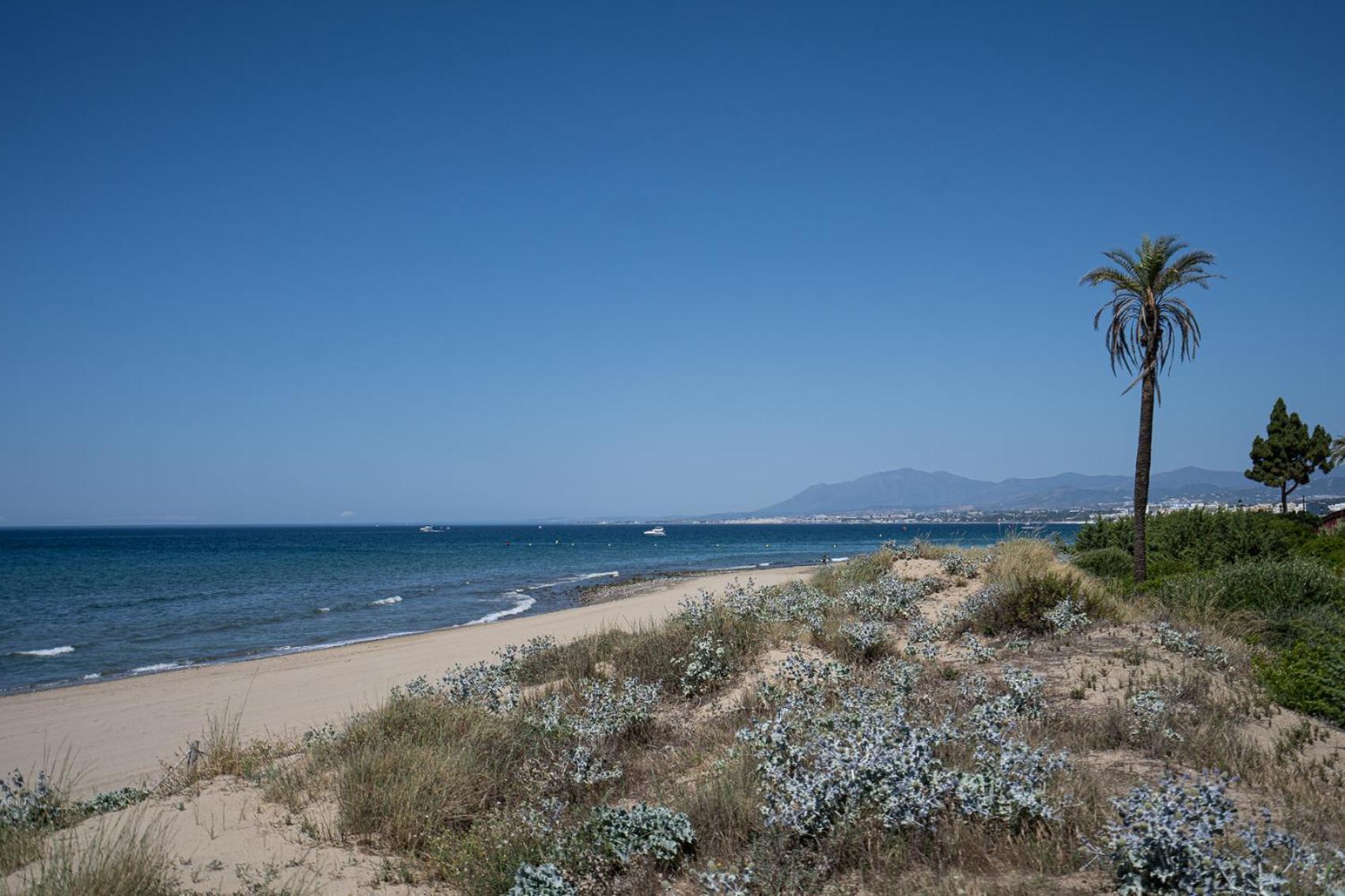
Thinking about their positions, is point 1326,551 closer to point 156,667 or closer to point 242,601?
point 156,667

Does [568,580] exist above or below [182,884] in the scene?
below

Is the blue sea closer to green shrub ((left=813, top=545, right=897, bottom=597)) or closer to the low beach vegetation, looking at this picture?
green shrub ((left=813, top=545, right=897, bottom=597))

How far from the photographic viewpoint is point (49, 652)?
19875mm

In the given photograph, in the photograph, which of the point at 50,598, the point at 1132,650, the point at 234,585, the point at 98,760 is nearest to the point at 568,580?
the point at 234,585

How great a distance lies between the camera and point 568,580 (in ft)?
140

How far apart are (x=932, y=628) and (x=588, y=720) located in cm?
584

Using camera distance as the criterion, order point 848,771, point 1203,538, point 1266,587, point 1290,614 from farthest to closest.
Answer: point 1203,538 < point 1266,587 < point 1290,614 < point 848,771

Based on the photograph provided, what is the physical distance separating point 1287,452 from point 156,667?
161 ft

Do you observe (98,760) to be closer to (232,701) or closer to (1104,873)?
(232,701)

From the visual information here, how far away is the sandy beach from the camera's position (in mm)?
10938

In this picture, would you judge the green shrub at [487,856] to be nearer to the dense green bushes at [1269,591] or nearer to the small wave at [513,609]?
the dense green bushes at [1269,591]

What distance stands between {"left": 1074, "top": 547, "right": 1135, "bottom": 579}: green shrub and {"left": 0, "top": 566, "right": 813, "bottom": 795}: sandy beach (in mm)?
12446

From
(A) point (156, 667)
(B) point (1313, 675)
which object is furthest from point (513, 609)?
(B) point (1313, 675)

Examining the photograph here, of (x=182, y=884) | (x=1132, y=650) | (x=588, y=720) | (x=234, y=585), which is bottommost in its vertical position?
(x=234, y=585)
